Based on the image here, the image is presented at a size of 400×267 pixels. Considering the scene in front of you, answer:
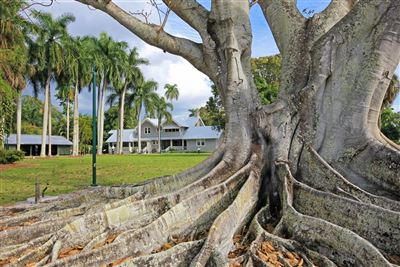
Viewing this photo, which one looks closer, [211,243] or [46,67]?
[211,243]

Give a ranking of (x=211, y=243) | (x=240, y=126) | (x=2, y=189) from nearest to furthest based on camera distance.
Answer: (x=211, y=243)
(x=240, y=126)
(x=2, y=189)

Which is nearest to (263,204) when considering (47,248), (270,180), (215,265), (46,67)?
(270,180)

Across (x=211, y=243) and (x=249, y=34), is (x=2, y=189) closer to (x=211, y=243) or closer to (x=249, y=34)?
(x=249, y=34)

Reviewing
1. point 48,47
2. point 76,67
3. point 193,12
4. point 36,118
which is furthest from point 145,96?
point 193,12

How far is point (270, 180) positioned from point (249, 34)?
256cm

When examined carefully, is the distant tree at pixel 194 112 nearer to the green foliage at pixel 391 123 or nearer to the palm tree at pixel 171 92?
the palm tree at pixel 171 92

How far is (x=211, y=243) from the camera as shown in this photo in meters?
3.47

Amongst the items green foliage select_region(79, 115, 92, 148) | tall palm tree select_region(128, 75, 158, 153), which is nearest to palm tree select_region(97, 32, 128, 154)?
tall palm tree select_region(128, 75, 158, 153)

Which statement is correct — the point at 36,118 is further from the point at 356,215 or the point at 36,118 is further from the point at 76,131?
the point at 356,215

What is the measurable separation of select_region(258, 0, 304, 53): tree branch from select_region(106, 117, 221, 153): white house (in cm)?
5503

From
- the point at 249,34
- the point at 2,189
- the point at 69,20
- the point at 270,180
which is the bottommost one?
the point at 2,189

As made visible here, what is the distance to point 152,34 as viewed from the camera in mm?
6285

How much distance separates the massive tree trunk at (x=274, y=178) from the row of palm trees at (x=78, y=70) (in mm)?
34353

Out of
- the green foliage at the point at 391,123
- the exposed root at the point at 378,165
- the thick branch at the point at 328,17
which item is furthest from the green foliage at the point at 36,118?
the exposed root at the point at 378,165
